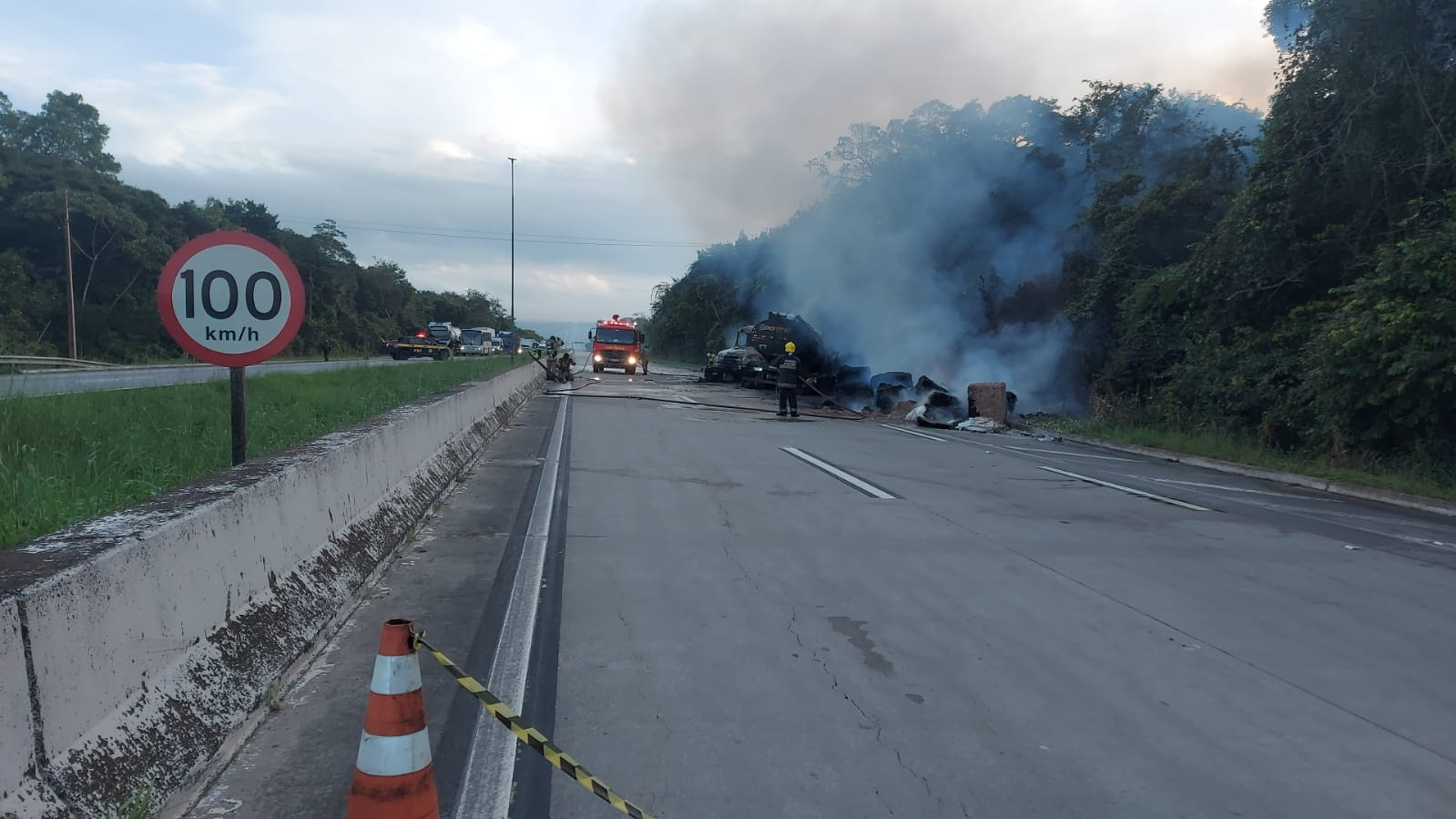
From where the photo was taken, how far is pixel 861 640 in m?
5.90

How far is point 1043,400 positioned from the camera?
96.1ft

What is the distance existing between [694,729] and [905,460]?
37.7 feet

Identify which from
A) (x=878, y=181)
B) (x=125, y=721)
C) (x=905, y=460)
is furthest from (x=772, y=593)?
(x=878, y=181)

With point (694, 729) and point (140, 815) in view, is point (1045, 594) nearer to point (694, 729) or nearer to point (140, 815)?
point (694, 729)

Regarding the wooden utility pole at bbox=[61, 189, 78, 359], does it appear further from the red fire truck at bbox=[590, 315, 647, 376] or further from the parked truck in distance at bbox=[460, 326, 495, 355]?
the parked truck in distance at bbox=[460, 326, 495, 355]

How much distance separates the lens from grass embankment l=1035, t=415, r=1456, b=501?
47.0 feet

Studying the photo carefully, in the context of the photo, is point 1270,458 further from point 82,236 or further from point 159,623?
point 82,236

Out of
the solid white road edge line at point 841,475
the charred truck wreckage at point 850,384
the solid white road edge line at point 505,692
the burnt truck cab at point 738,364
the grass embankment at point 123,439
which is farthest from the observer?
the burnt truck cab at point 738,364

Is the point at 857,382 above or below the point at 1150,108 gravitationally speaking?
below

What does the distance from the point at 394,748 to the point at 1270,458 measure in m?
17.7

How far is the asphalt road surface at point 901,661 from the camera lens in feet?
13.1

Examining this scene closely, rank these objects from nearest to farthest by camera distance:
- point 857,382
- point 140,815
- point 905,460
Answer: point 140,815
point 905,460
point 857,382

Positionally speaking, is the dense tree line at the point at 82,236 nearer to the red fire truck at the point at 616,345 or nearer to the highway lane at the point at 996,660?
the red fire truck at the point at 616,345

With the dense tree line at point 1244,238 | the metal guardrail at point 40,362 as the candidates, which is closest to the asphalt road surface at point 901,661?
the dense tree line at point 1244,238
